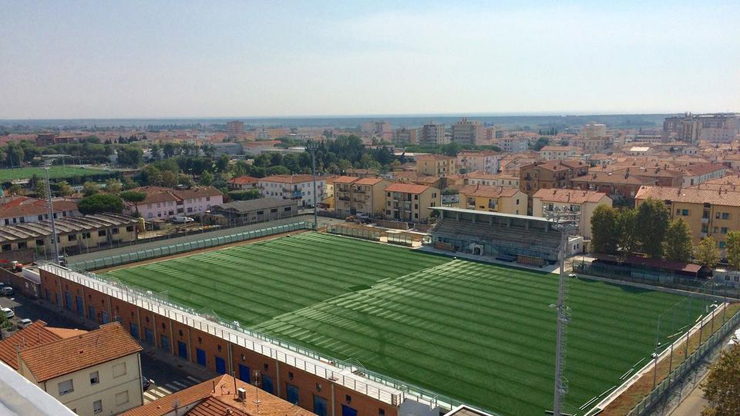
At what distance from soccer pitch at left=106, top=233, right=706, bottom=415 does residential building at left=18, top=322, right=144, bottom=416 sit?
8006 millimetres

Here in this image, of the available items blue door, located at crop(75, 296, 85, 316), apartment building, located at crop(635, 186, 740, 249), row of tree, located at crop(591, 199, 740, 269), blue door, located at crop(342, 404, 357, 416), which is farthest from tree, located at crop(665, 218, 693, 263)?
blue door, located at crop(75, 296, 85, 316)

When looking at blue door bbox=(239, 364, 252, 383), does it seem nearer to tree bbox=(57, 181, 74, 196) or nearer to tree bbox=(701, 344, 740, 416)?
tree bbox=(701, 344, 740, 416)

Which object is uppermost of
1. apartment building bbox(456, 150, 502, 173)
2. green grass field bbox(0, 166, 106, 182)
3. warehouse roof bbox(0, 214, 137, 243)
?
apartment building bbox(456, 150, 502, 173)

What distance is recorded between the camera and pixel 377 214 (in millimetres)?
59969

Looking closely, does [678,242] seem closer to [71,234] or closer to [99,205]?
[71,234]

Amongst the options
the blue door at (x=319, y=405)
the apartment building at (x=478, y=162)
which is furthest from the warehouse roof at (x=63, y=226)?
the apartment building at (x=478, y=162)

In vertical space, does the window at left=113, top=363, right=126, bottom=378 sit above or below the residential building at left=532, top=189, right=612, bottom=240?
below

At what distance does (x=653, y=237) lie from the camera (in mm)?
37156

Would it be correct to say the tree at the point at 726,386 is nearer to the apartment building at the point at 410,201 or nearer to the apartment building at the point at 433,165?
the apartment building at the point at 410,201

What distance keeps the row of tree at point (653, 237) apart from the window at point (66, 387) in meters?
34.1

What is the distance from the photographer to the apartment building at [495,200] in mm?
53531

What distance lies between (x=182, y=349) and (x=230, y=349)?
3861 mm

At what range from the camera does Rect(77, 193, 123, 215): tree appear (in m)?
52.5

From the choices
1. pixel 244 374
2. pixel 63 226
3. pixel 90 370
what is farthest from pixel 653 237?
pixel 63 226
